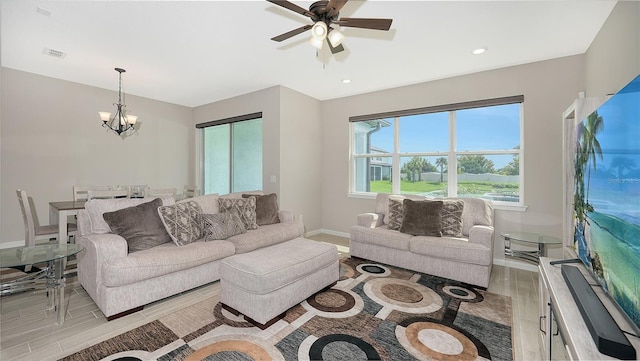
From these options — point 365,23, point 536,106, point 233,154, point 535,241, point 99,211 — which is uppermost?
point 365,23

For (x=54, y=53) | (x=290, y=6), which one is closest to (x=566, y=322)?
(x=290, y=6)

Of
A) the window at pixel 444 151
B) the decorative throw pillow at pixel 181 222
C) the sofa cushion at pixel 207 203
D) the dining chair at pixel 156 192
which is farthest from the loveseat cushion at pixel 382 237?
the dining chair at pixel 156 192

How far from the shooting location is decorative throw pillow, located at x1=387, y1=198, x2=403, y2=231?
3615 millimetres

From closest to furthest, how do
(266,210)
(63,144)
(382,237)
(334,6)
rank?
1. (334,6)
2. (382,237)
3. (266,210)
4. (63,144)

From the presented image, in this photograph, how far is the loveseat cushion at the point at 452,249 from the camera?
281cm

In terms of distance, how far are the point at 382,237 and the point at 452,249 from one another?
82 cm

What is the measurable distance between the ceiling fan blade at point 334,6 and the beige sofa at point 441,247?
2.53 m

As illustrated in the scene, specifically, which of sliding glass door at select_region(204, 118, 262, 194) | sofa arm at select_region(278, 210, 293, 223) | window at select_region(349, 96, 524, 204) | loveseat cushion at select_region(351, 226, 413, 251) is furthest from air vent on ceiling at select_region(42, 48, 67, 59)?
loveseat cushion at select_region(351, 226, 413, 251)

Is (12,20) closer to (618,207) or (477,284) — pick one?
(618,207)

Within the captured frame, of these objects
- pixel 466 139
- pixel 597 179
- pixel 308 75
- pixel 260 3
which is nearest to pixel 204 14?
pixel 260 3

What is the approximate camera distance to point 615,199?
1.23 m

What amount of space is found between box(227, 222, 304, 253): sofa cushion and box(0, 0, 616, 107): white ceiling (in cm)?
224

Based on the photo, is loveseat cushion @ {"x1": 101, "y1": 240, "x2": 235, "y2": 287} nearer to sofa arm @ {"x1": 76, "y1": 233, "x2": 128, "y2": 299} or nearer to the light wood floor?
sofa arm @ {"x1": 76, "y1": 233, "x2": 128, "y2": 299}

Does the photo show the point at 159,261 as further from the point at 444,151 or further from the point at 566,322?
the point at 444,151
